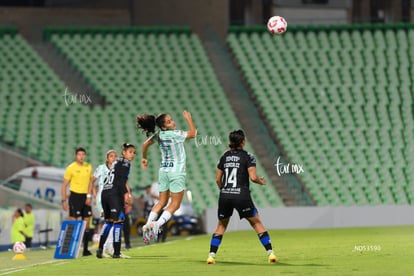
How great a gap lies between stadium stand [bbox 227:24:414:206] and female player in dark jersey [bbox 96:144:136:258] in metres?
19.1

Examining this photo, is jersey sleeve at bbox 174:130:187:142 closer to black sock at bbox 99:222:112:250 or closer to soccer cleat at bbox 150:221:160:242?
soccer cleat at bbox 150:221:160:242

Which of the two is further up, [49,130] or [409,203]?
[49,130]

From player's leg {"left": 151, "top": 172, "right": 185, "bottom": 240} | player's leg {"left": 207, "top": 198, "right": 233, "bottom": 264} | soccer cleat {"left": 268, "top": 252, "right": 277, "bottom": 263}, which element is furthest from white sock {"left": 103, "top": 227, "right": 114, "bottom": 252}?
soccer cleat {"left": 268, "top": 252, "right": 277, "bottom": 263}

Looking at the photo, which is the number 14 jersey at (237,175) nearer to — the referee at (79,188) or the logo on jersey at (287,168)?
the referee at (79,188)

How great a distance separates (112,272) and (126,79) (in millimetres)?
28777

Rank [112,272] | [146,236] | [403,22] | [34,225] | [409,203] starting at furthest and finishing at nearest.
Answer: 1. [403,22]
2. [409,203]
3. [34,225]
4. [146,236]
5. [112,272]

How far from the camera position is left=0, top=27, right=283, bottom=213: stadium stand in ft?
127

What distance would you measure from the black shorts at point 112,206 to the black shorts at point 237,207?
Result: 11.6 feet

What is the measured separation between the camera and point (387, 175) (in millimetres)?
38344

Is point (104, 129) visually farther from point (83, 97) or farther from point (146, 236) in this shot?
point (146, 236)

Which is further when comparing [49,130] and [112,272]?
[49,130]

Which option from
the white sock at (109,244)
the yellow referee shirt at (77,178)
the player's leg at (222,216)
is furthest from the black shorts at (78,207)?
the player's leg at (222,216)

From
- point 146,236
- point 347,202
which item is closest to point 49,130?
point 347,202

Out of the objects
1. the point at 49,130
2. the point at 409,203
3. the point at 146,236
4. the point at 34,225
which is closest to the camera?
the point at 146,236
